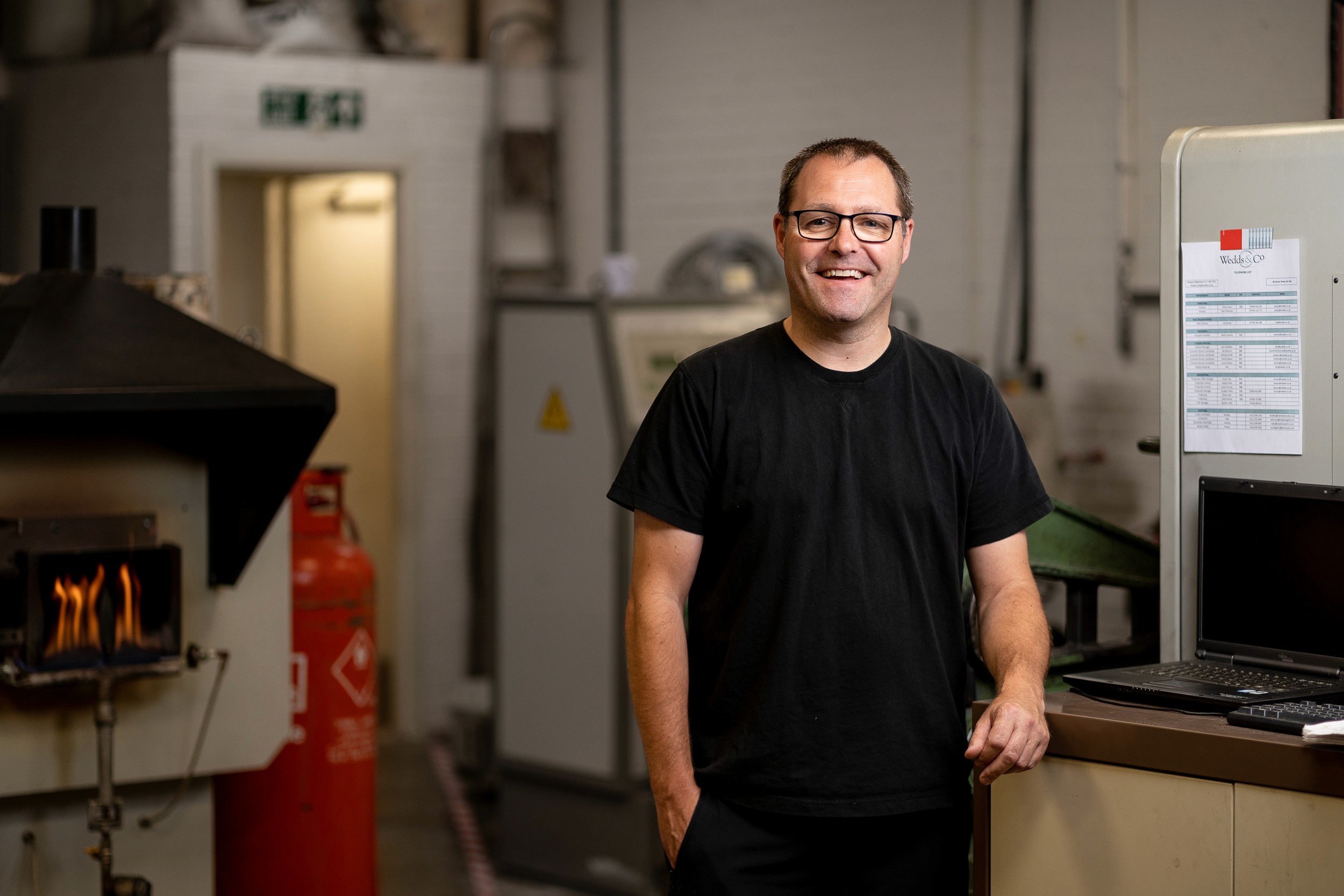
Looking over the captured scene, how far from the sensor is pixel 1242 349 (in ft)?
6.95

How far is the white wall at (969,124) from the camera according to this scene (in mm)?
3932

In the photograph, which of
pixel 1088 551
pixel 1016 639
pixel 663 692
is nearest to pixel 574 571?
pixel 1088 551

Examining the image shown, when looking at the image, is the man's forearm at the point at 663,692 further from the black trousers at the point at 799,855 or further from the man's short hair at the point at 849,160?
the man's short hair at the point at 849,160

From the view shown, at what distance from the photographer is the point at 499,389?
13.4 ft

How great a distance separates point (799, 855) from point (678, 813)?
167 millimetres

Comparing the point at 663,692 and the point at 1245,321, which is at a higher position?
the point at 1245,321

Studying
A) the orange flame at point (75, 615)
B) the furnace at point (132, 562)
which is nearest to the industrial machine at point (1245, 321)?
the furnace at point (132, 562)

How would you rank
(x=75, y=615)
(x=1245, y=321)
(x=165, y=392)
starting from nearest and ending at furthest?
(x=1245, y=321) < (x=165, y=392) < (x=75, y=615)

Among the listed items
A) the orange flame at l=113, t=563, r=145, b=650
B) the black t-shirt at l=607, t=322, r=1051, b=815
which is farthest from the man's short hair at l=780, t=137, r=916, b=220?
the orange flame at l=113, t=563, r=145, b=650

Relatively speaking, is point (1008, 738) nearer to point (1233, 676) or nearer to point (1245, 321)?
point (1233, 676)

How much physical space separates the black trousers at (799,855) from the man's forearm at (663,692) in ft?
0.19

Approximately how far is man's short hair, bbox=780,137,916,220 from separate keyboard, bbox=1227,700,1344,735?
768 mm

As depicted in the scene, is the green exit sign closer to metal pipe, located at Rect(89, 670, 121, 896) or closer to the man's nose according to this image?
metal pipe, located at Rect(89, 670, 121, 896)

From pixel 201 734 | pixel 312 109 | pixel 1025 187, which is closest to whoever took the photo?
pixel 201 734
